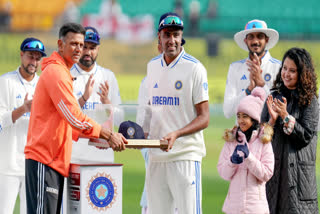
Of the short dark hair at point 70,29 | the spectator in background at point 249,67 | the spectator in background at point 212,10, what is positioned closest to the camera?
the short dark hair at point 70,29

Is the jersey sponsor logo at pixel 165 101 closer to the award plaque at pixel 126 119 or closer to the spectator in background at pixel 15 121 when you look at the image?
the award plaque at pixel 126 119

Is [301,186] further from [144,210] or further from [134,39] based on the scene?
[134,39]

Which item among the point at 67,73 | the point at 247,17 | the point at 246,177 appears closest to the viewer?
the point at 67,73

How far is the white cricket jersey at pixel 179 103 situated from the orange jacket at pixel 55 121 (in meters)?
0.62

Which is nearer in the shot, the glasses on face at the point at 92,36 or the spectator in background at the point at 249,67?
the spectator in background at the point at 249,67

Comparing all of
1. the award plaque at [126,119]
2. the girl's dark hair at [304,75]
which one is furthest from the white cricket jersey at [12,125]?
the girl's dark hair at [304,75]

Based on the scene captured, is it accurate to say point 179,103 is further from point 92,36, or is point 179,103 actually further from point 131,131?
point 92,36

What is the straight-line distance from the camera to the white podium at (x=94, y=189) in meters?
4.59

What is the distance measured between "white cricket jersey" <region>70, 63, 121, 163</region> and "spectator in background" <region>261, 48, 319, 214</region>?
191cm

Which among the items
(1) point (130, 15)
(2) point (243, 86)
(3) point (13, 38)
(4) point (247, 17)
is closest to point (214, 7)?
(4) point (247, 17)

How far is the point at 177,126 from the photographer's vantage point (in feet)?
16.5

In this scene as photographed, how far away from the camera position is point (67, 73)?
4676 mm

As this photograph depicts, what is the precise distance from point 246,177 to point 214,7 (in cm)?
2918

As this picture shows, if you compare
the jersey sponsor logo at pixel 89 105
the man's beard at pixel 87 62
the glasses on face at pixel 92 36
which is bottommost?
the jersey sponsor logo at pixel 89 105
